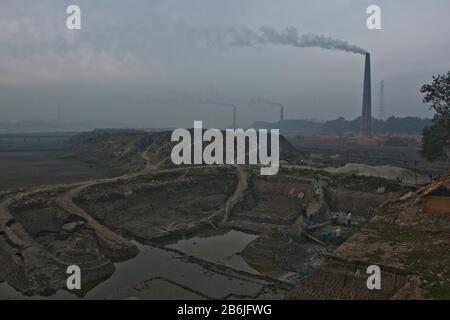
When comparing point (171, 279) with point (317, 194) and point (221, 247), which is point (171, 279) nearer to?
point (221, 247)

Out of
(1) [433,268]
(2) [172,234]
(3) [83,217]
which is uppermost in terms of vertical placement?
(1) [433,268]

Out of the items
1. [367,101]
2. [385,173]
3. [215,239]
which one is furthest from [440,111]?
[367,101]

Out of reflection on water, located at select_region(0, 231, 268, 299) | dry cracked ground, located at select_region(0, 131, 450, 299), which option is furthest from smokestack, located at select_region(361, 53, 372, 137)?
reflection on water, located at select_region(0, 231, 268, 299)

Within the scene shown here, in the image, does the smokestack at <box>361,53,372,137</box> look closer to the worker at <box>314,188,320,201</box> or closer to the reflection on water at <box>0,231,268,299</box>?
Result: the worker at <box>314,188,320,201</box>

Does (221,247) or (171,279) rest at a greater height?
(171,279)

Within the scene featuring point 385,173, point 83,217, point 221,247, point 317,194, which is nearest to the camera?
point 221,247

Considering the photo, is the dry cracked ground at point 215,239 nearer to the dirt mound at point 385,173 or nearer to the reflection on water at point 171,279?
the reflection on water at point 171,279

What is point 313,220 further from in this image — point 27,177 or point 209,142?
point 27,177

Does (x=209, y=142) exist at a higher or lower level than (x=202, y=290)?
higher
